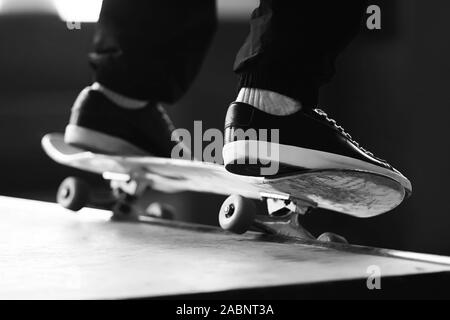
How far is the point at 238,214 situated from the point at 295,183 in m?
0.21

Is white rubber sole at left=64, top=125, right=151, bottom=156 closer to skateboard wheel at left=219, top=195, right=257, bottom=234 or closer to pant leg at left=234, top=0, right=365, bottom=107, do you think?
skateboard wheel at left=219, top=195, right=257, bottom=234

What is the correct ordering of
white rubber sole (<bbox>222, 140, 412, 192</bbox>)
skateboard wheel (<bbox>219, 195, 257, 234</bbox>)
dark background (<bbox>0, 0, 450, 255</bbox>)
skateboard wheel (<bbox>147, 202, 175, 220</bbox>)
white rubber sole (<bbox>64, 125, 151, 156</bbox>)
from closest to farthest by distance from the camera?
white rubber sole (<bbox>222, 140, 412, 192</bbox>) → skateboard wheel (<bbox>219, 195, 257, 234</bbox>) → white rubber sole (<bbox>64, 125, 151, 156</bbox>) → dark background (<bbox>0, 0, 450, 255</bbox>) → skateboard wheel (<bbox>147, 202, 175, 220</bbox>)

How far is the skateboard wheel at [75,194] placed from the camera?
2.35 meters

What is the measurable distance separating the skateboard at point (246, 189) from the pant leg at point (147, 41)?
0.89ft

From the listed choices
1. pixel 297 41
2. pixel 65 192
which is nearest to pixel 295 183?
pixel 297 41

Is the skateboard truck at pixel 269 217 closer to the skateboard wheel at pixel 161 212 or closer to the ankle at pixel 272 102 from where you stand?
the ankle at pixel 272 102

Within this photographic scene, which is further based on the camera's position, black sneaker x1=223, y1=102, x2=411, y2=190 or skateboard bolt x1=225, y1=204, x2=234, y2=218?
skateboard bolt x1=225, y1=204, x2=234, y2=218

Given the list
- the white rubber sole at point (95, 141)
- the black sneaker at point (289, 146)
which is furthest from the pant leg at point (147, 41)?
the black sneaker at point (289, 146)

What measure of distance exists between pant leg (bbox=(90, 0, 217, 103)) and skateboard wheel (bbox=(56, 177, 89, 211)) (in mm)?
371

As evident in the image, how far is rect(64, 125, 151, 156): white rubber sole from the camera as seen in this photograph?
84.7 inches

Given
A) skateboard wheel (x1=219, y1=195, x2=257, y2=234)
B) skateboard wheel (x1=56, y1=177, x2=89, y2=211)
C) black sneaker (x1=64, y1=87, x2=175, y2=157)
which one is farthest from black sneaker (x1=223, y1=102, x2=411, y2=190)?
skateboard wheel (x1=56, y1=177, x2=89, y2=211)

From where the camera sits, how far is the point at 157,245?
160 centimetres

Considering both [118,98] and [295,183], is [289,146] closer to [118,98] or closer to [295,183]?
[295,183]

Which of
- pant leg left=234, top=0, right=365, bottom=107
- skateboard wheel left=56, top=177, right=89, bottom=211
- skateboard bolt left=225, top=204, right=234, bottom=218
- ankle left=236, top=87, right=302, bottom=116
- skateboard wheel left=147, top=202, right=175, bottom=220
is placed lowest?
skateboard wheel left=147, top=202, right=175, bottom=220
